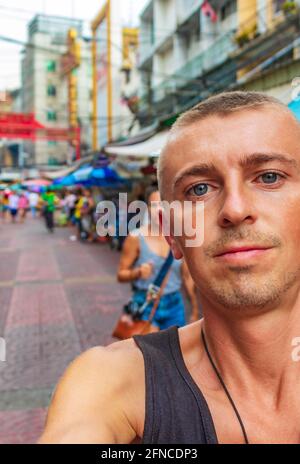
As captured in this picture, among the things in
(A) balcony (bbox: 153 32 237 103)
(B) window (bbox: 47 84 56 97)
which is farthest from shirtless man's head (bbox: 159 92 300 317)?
(B) window (bbox: 47 84 56 97)

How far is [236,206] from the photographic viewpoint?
1178 millimetres

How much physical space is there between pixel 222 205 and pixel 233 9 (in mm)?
18565

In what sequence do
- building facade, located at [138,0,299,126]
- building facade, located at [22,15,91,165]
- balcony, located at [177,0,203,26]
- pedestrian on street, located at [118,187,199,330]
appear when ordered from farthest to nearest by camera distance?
building facade, located at [22,15,91,165] → balcony, located at [177,0,203,26] → building facade, located at [138,0,299,126] → pedestrian on street, located at [118,187,199,330]

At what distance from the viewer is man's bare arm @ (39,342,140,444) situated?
3.79ft

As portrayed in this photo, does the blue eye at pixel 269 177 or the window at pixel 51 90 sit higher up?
the window at pixel 51 90

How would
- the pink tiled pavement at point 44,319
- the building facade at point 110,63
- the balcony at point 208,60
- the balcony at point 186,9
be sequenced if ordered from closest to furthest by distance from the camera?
1. the pink tiled pavement at point 44,319
2. the balcony at point 208,60
3. the balcony at point 186,9
4. the building facade at point 110,63

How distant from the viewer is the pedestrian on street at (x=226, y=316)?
119cm

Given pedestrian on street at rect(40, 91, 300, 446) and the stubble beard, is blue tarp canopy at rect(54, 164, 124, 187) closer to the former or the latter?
pedestrian on street at rect(40, 91, 300, 446)

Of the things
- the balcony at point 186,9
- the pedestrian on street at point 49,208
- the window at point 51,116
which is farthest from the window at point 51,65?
the pedestrian on street at point 49,208

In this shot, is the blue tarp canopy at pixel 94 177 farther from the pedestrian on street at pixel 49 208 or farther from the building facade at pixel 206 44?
the pedestrian on street at pixel 49 208

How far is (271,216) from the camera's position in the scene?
1.20m

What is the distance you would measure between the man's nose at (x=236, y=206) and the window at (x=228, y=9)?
1827 centimetres

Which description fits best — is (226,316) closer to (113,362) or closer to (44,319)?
(113,362)

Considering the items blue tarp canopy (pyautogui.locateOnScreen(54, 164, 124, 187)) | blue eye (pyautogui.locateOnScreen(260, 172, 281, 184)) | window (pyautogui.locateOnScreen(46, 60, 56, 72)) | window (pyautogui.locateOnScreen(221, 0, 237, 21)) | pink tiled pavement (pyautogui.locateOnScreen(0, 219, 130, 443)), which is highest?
window (pyautogui.locateOnScreen(46, 60, 56, 72))
